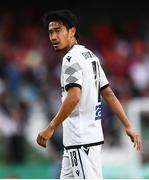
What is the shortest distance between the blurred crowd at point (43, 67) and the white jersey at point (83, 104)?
20.9 ft

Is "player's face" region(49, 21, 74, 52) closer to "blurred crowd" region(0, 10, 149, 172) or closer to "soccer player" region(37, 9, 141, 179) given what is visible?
"soccer player" region(37, 9, 141, 179)

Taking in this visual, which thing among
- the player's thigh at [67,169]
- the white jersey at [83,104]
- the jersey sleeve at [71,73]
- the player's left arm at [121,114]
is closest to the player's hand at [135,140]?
the player's left arm at [121,114]

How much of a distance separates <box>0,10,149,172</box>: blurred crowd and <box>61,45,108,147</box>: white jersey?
637 centimetres

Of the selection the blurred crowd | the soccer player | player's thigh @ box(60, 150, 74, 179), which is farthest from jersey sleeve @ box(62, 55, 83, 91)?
the blurred crowd

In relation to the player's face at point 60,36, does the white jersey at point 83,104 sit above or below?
below

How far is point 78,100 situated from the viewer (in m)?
6.02

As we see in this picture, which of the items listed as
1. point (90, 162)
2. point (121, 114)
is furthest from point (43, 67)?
point (90, 162)

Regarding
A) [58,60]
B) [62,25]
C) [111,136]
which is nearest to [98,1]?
[58,60]

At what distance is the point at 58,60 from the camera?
562 inches

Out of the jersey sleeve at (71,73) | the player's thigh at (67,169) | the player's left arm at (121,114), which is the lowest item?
the player's thigh at (67,169)

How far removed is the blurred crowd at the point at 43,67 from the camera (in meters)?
12.8

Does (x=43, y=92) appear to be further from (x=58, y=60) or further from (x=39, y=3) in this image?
(x=39, y=3)

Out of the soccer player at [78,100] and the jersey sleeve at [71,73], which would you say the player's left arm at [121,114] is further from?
the jersey sleeve at [71,73]

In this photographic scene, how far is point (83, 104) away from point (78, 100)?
0.78 feet
